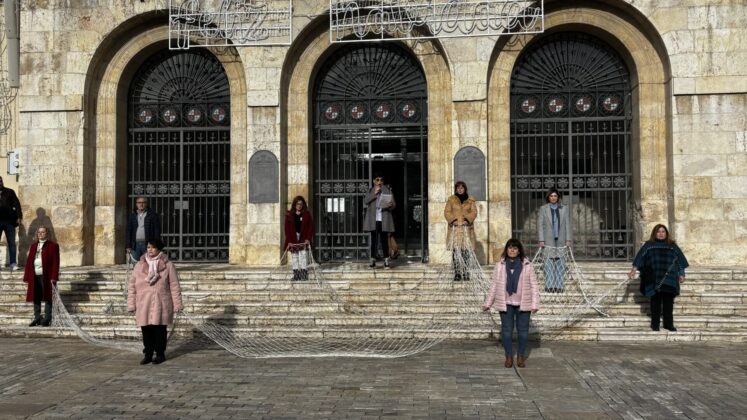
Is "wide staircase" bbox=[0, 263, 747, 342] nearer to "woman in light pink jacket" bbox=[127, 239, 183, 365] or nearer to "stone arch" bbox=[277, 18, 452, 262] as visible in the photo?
"woman in light pink jacket" bbox=[127, 239, 183, 365]

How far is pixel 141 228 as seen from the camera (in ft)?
40.5

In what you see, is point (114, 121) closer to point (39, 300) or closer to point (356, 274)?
point (39, 300)

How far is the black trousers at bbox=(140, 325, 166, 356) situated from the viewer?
8.95 metres

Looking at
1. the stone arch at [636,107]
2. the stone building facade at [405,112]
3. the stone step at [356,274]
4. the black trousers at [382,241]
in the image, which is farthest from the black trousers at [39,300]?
the stone arch at [636,107]

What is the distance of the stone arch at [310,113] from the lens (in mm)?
14648

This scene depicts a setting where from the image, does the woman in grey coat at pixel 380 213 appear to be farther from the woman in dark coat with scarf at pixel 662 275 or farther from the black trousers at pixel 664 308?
the black trousers at pixel 664 308

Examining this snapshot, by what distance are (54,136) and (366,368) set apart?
9839 mm

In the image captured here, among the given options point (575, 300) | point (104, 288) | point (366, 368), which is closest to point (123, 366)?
point (366, 368)

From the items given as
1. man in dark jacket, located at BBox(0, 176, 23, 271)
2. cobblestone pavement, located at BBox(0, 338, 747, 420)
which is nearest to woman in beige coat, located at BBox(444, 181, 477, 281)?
cobblestone pavement, located at BBox(0, 338, 747, 420)

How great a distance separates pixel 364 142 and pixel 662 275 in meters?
7.23

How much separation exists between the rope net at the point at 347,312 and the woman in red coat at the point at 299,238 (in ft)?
0.08

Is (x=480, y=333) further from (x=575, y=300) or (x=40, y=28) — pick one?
(x=40, y=28)

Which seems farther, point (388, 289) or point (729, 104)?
point (729, 104)

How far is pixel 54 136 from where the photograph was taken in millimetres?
15039
